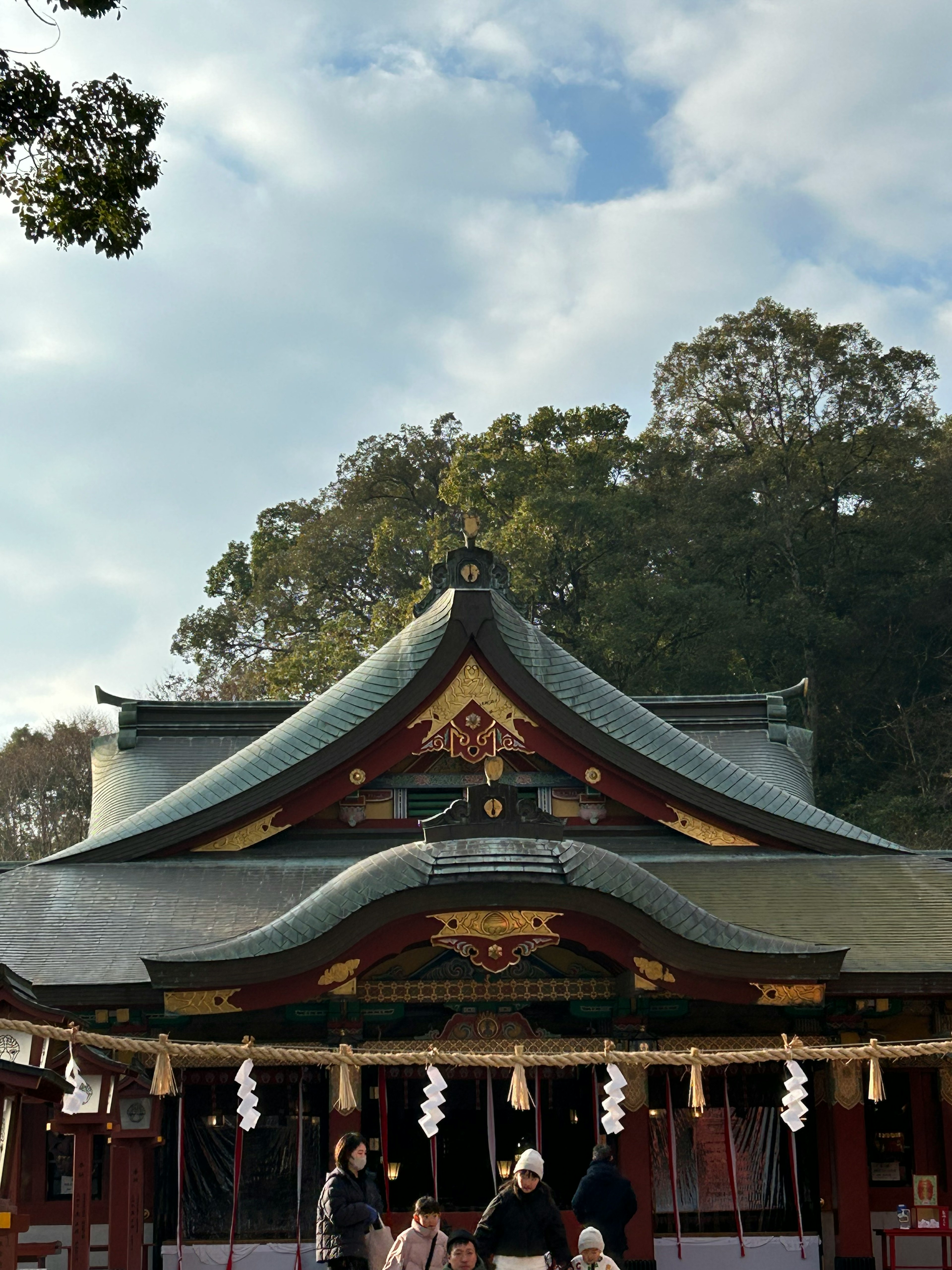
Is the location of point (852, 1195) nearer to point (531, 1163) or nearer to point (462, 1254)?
point (531, 1163)

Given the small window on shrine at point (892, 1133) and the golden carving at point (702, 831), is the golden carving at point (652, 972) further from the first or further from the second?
the small window on shrine at point (892, 1133)

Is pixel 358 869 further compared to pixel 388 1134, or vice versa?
pixel 388 1134

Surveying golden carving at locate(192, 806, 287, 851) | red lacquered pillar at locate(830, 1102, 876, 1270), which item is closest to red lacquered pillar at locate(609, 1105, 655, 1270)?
red lacquered pillar at locate(830, 1102, 876, 1270)

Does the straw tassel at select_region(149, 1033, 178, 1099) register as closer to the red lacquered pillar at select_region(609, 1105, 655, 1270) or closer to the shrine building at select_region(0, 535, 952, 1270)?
the shrine building at select_region(0, 535, 952, 1270)

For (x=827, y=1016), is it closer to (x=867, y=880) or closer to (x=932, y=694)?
(x=867, y=880)

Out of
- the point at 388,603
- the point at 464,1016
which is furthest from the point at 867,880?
the point at 388,603

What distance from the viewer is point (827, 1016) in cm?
1328

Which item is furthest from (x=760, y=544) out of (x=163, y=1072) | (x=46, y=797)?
(x=163, y=1072)

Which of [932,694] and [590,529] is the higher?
[590,529]

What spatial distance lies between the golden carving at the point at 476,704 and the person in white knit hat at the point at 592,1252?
6.75m

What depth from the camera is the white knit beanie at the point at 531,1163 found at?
8719 mm

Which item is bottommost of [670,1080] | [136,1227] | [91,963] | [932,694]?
[136,1227]

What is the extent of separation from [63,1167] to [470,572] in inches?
271

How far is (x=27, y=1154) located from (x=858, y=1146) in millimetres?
7172
